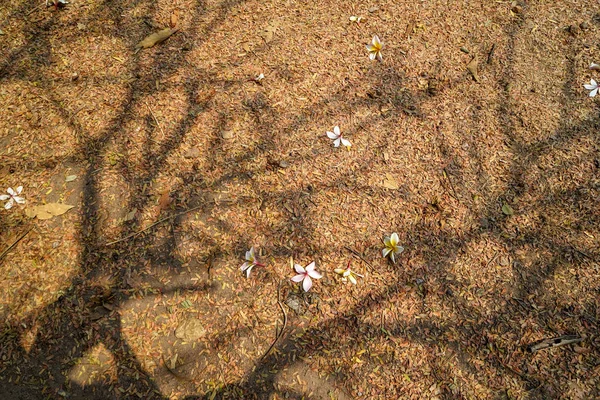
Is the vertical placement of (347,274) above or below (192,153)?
below

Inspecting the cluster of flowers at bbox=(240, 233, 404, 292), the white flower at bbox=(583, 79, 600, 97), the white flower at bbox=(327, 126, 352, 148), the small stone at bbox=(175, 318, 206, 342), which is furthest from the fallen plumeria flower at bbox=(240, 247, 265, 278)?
the white flower at bbox=(583, 79, 600, 97)

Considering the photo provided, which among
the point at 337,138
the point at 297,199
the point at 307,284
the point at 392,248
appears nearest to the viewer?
the point at 307,284

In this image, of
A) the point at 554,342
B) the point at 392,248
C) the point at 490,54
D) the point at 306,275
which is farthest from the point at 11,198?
the point at 490,54

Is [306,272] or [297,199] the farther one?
[297,199]

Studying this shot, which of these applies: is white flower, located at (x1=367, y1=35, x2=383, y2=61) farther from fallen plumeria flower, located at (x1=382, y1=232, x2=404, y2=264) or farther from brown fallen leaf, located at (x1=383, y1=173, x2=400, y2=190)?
fallen plumeria flower, located at (x1=382, y1=232, x2=404, y2=264)

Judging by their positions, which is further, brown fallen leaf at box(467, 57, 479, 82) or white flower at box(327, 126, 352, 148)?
brown fallen leaf at box(467, 57, 479, 82)

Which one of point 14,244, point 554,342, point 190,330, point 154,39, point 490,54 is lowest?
point 554,342

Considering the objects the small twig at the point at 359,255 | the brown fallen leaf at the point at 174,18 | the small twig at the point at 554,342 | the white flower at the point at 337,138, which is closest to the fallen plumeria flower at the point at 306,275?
the small twig at the point at 359,255

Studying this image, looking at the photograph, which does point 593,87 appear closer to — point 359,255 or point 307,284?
point 359,255
